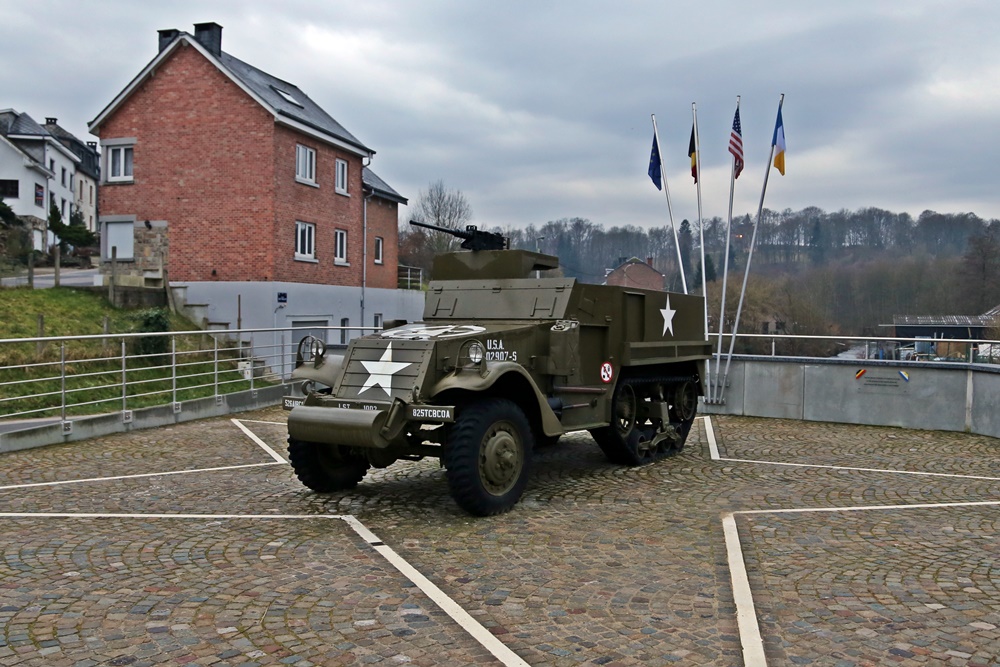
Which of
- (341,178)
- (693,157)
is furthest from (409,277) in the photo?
(693,157)

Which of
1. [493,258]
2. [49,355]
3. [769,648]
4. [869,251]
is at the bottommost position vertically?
[769,648]

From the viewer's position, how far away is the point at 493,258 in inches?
368

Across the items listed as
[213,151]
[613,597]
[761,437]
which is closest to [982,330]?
[761,437]

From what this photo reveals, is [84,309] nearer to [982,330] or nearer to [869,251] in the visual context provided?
[982,330]

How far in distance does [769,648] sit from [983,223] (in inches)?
2004

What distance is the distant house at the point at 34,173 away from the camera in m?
45.4

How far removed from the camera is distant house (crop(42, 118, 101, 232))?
188 feet

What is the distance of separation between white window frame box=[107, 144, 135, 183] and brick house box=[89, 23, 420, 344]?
28 mm

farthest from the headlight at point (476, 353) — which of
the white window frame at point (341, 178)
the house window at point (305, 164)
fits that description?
the white window frame at point (341, 178)

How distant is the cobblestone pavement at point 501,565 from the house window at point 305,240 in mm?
14863

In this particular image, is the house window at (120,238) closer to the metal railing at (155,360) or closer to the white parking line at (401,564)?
the metal railing at (155,360)

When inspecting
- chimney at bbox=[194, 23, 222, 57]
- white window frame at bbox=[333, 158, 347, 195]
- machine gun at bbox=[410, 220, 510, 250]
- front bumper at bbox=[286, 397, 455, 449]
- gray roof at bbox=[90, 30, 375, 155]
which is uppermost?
chimney at bbox=[194, 23, 222, 57]

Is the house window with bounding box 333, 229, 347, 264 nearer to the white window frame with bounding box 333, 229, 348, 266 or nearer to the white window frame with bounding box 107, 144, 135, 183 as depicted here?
the white window frame with bounding box 333, 229, 348, 266

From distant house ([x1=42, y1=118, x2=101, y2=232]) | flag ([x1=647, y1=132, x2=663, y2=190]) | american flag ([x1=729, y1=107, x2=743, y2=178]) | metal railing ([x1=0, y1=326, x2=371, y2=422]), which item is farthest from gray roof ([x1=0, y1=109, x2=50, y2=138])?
american flag ([x1=729, y1=107, x2=743, y2=178])
